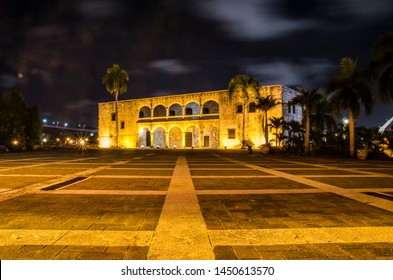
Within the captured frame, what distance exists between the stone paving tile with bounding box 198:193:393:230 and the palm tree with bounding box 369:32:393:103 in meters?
14.3

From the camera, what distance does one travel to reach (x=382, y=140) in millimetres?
18859

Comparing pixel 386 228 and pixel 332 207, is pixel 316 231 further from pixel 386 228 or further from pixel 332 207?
pixel 332 207

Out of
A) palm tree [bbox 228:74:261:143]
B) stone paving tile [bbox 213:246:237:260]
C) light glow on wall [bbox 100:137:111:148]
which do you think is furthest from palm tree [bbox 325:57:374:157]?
light glow on wall [bbox 100:137:111:148]

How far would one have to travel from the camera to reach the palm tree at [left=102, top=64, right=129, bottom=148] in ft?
149

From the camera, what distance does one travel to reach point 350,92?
763 inches

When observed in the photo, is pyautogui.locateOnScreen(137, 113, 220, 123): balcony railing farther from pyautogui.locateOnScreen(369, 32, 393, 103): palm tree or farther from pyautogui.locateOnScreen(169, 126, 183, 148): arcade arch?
pyautogui.locateOnScreen(369, 32, 393, 103): palm tree

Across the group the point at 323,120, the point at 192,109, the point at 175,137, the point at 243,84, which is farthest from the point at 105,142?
the point at 323,120

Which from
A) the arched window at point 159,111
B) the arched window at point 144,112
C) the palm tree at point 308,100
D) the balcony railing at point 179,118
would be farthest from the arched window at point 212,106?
the palm tree at point 308,100

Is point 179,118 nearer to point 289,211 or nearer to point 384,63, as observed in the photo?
point 384,63

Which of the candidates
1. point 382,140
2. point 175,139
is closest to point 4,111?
point 175,139

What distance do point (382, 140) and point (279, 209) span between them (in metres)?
18.1

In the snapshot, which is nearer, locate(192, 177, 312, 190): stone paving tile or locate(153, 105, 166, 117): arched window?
locate(192, 177, 312, 190): stone paving tile

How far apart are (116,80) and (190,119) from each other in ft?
50.2

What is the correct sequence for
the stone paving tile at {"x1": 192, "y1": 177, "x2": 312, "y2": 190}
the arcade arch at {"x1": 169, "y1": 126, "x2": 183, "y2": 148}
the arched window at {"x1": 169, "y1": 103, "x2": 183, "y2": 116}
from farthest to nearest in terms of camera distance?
the arcade arch at {"x1": 169, "y1": 126, "x2": 183, "y2": 148} → the arched window at {"x1": 169, "y1": 103, "x2": 183, "y2": 116} → the stone paving tile at {"x1": 192, "y1": 177, "x2": 312, "y2": 190}
